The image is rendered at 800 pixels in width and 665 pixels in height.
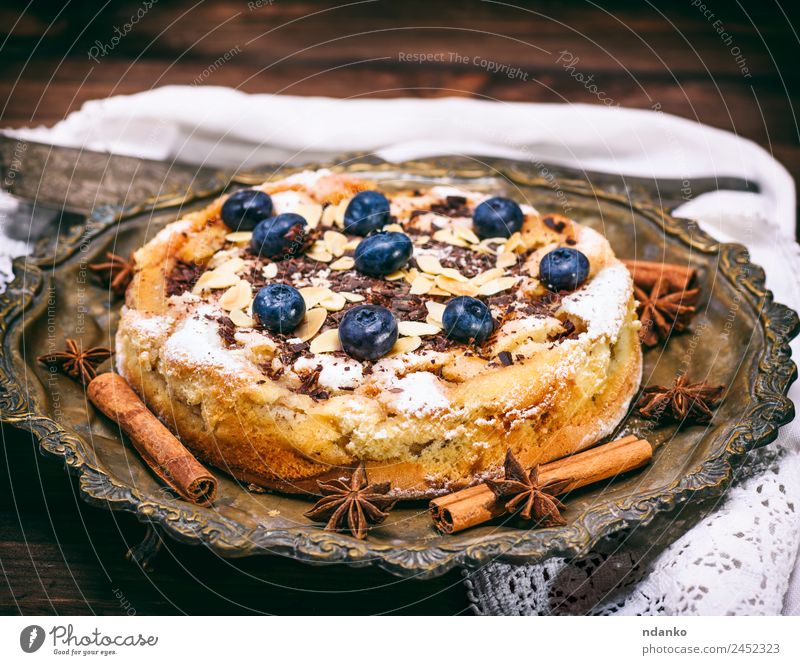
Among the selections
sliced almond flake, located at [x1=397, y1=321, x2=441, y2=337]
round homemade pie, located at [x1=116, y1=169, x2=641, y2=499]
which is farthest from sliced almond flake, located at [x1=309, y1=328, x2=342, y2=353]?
sliced almond flake, located at [x1=397, y1=321, x2=441, y2=337]

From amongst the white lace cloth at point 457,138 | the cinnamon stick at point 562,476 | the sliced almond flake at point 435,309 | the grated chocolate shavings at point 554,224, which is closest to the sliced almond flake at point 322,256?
the sliced almond flake at point 435,309

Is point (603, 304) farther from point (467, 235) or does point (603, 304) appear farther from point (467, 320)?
point (467, 235)

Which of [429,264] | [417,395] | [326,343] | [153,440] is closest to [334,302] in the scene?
[326,343]

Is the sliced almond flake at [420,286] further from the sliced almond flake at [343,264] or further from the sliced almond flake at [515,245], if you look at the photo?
the sliced almond flake at [515,245]

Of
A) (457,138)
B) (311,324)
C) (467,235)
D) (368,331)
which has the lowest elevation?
(368,331)

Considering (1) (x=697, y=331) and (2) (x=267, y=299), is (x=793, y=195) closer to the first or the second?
(1) (x=697, y=331)

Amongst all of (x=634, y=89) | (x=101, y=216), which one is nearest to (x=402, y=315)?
(x=101, y=216)

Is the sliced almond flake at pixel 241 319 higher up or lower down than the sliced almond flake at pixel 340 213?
A: lower down
